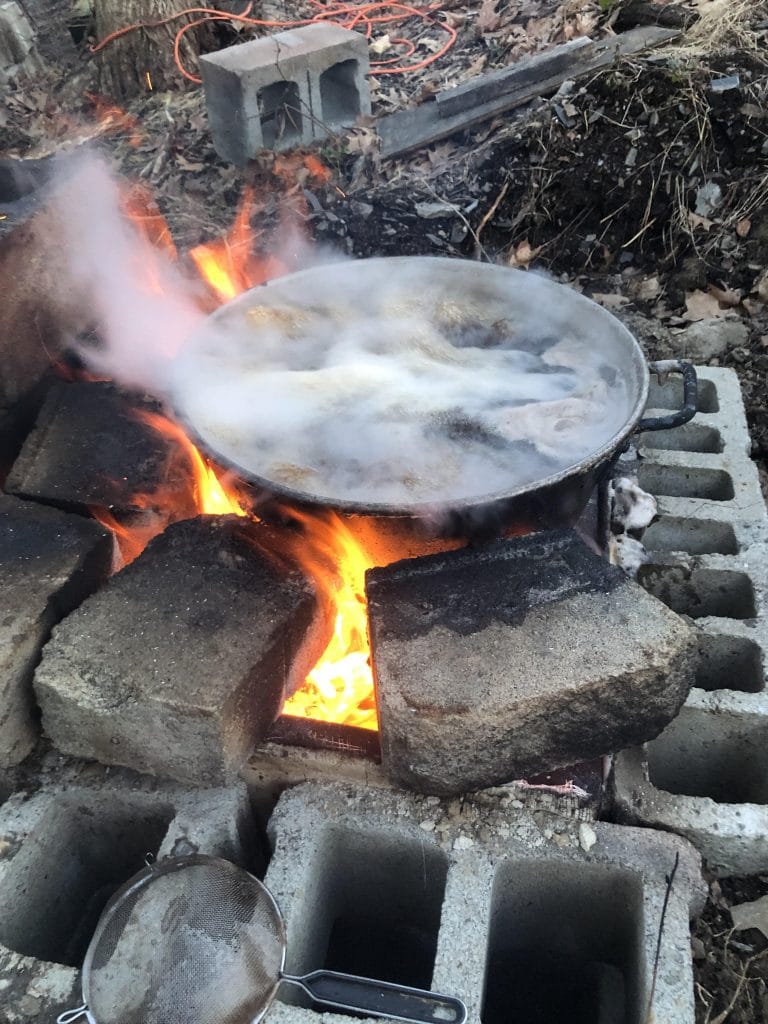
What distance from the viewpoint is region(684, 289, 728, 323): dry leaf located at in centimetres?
430

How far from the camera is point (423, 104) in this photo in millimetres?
5641

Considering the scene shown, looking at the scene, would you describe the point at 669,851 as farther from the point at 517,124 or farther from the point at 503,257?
the point at 517,124

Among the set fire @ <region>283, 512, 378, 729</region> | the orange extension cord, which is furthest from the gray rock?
the orange extension cord

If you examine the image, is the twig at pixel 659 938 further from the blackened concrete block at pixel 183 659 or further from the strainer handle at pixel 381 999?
the blackened concrete block at pixel 183 659

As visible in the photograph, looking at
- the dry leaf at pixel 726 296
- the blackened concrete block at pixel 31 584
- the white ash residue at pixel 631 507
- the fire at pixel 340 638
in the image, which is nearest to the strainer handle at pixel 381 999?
the fire at pixel 340 638

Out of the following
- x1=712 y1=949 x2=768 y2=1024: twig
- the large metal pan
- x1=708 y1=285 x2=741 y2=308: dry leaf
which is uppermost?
the large metal pan

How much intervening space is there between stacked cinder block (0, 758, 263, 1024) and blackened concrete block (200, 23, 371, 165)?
4.92m

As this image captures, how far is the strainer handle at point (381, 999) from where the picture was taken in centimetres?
181

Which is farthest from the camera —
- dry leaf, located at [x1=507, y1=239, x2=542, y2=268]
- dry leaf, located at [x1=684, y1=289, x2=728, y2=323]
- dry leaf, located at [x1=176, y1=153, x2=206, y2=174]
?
dry leaf, located at [x1=176, y1=153, x2=206, y2=174]

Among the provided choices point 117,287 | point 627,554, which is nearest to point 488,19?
point 117,287

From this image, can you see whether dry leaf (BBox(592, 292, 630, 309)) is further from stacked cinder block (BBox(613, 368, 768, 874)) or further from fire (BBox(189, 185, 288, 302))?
fire (BBox(189, 185, 288, 302))

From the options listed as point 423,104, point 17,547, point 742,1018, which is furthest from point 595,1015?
point 423,104

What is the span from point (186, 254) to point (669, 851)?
4223 millimetres

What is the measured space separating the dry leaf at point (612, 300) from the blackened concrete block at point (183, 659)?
2.86m
